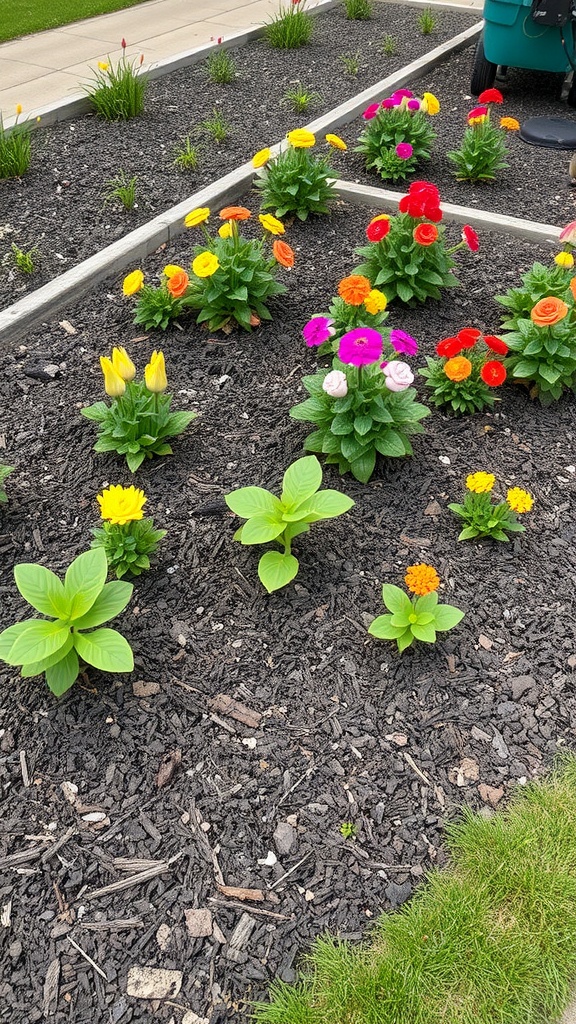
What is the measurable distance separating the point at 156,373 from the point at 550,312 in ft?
4.98

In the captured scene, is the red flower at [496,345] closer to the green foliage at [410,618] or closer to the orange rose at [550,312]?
the orange rose at [550,312]

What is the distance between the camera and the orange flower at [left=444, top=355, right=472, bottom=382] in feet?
9.21

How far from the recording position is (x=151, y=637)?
2273mm

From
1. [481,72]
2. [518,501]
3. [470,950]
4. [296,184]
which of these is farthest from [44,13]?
[470,950]

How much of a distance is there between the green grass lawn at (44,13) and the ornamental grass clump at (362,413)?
7204 millimetres

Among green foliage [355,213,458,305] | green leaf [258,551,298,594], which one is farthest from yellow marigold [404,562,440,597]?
green foliage [355,213,458,305]

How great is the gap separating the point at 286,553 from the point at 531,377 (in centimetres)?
146

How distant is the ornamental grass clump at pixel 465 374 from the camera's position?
2.81m

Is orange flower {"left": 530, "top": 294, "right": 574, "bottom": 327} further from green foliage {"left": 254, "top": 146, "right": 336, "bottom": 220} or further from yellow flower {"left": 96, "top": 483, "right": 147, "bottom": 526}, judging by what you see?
green foliage {"left": 254, "top": 146, "right": 336, "bottom": 220}

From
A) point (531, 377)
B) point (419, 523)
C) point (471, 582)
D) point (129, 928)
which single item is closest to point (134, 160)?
point (531, 377)

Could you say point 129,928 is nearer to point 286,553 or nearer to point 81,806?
point 81,806

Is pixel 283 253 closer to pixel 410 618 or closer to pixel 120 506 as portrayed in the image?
pixel 120 506

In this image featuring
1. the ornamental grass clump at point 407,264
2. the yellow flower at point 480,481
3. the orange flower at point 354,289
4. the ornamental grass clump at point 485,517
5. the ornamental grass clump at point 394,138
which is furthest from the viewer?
the ornamental grass clump at point 394,138

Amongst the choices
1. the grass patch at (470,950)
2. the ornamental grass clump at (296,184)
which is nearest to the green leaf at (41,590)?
the grass patch at (470,950)
